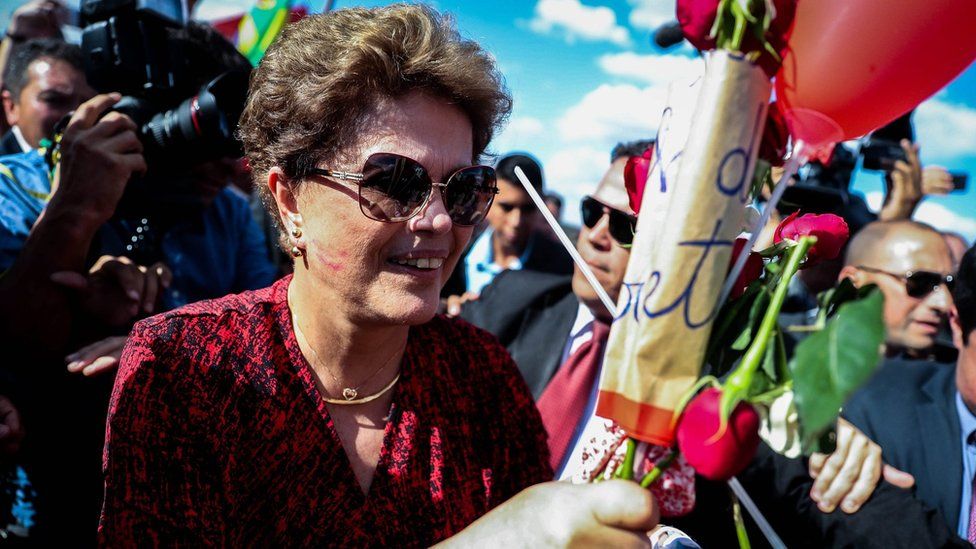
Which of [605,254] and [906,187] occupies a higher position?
[906,187]

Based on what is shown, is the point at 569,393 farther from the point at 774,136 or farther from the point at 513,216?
the point at 513,216

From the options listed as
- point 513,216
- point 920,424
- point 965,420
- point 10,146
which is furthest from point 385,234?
point 513,216

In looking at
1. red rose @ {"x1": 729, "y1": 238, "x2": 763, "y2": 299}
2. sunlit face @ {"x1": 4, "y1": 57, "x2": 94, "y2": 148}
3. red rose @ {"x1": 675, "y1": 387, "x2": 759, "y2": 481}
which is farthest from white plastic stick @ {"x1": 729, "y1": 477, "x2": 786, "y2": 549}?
sunlit face @ {"x1": 4, "y1": 57, "x2": 94, "y2": 148}

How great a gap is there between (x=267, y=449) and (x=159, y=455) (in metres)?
0.20

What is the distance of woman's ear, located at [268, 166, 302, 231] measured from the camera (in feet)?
5.26

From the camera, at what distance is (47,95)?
2945 mm

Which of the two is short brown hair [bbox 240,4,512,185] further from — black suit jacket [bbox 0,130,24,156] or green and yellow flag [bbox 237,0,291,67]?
green and yellow flag [bbox 237,0,291,67]

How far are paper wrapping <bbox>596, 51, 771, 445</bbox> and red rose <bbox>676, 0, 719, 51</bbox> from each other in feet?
0.18

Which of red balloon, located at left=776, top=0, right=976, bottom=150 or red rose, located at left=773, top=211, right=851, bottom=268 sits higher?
red balloon, located at left=776, top=0, right=976, bottom=150

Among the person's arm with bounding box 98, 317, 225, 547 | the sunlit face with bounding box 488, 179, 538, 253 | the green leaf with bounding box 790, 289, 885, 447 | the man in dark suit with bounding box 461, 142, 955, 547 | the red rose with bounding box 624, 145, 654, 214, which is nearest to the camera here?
the green leaf with bounding box 790, 289, 885, 447

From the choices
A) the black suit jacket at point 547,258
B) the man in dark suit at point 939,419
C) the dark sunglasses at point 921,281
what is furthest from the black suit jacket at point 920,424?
the black suit jacket at point 547,258

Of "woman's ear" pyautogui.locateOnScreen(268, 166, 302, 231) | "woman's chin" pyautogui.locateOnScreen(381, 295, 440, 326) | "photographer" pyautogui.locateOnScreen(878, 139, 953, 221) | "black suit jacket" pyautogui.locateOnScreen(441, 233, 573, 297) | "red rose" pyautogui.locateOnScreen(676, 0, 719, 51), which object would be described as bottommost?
"black suit jacket" pyautogui.locateOnScreen(441, 233, 573, 297)

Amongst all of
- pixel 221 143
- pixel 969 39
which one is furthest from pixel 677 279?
pixel 221 143

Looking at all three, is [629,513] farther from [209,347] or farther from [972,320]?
[972,320]
